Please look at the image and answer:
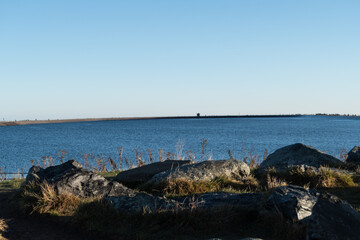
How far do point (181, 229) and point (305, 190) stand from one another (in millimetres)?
2954

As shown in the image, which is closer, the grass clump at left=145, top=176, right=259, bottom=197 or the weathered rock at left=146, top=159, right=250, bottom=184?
the grass clump at left=145, top=176, right=259, bottom=197

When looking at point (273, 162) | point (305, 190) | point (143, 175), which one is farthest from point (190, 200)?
point (273, 162)

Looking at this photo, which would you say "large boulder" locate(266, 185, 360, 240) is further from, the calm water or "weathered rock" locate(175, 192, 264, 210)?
the calm water

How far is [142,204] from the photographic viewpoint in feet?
28.6

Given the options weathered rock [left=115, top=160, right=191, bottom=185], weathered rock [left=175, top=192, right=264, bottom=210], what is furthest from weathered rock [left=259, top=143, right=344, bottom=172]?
weathered rock [left=175, top=192, right=264, bottom=210]

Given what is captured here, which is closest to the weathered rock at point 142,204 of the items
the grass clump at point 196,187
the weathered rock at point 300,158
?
the grass clump at point 196,187

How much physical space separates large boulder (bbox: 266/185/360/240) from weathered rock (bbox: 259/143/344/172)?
20.8 feet

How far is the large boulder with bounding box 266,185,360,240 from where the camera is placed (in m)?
6.43

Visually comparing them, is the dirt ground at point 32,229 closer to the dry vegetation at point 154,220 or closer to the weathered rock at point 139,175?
the dry vegetation at point 154,220

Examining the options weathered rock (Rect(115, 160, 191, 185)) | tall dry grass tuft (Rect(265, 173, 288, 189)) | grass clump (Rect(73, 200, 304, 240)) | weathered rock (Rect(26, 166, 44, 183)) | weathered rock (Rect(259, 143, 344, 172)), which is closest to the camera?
grass clump (Rect(73, 200, 304, 240))

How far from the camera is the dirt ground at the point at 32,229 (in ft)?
26.4

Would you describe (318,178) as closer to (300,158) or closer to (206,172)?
(300,158)

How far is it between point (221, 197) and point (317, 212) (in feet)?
9.42

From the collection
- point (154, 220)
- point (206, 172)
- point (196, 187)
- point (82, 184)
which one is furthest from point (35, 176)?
point (206, 172)
